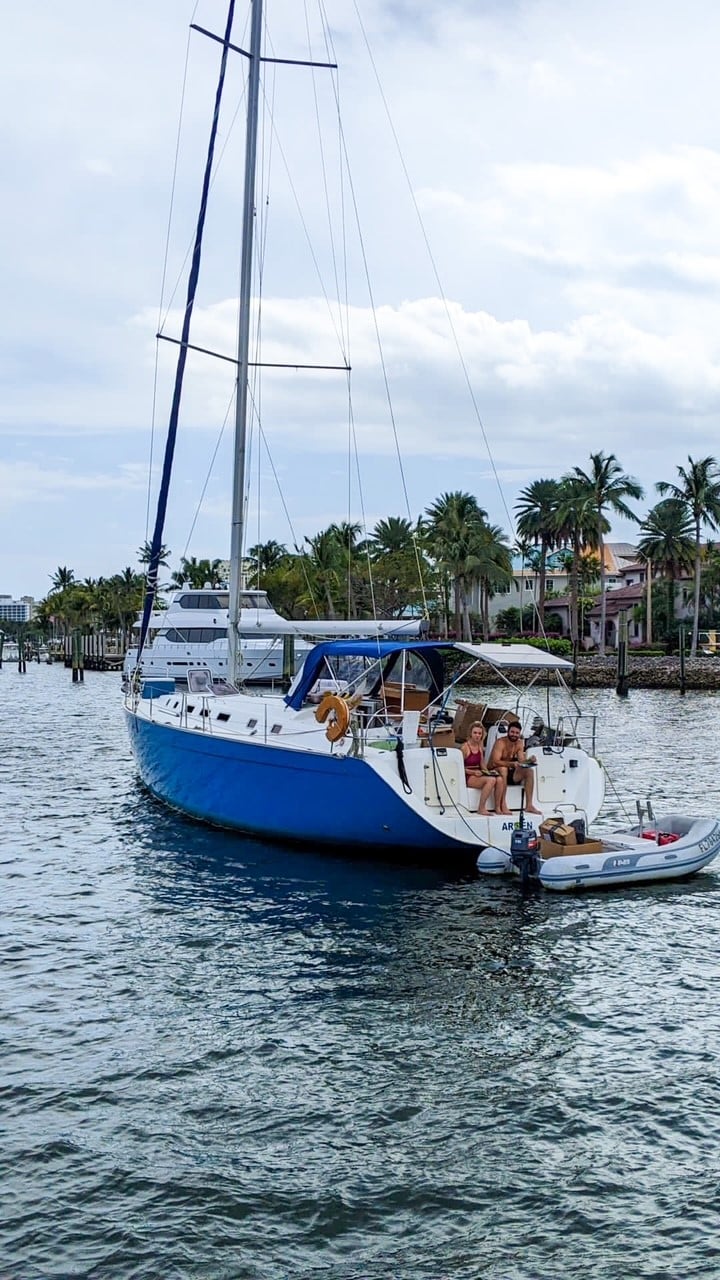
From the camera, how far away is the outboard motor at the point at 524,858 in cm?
1539

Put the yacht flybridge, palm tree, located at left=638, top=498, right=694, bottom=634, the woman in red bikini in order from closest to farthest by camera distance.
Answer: the woman in red bikini
the yacht flybridge
palm tree, located at left=638, top=498, right=694, bottom=634

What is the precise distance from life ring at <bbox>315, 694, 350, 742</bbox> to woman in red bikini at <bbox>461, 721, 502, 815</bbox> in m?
1.77

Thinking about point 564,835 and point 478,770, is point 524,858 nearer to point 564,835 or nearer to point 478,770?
point 564,835

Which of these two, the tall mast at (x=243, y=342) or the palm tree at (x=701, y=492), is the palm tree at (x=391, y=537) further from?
the tall mast at (x=243, y=342)

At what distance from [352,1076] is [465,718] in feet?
28.5

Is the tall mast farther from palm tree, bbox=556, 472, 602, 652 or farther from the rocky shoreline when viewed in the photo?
palm tree, bbox=556, 472, 602, 652

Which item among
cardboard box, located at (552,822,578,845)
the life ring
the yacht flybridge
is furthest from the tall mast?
the yacht flybridge

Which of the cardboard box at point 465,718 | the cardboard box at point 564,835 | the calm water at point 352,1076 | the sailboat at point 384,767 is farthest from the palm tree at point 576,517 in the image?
the calm water at point 352,1076

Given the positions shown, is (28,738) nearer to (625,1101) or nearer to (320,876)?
(320,876)

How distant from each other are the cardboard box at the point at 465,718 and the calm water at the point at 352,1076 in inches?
86.1

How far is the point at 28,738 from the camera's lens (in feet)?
131

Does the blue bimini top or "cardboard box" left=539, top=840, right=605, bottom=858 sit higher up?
the blue bimini top

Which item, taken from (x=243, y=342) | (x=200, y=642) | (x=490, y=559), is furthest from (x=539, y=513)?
(x=243, y=342)

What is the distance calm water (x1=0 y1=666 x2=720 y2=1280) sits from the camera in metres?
7.25
